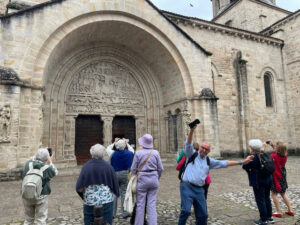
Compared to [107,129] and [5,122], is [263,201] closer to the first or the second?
[5,122]

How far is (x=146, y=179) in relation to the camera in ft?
9.71

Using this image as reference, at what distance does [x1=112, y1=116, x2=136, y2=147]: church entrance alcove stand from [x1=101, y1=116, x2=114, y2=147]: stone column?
44cm

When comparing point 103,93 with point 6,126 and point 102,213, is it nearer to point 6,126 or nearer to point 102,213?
point 6,126

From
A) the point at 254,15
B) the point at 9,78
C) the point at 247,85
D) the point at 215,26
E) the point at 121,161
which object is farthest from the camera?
the point at 254,15

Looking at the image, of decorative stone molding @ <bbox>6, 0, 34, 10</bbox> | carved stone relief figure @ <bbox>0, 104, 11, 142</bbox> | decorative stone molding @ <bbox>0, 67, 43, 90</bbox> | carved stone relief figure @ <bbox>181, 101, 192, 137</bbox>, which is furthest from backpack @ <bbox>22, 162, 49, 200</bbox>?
decorative stone molding @ <bbox>6, 0, 34, 10</bbox>

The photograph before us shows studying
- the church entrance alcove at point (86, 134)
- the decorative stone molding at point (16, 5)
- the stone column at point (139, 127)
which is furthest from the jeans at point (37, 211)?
the stone column at point (139, 127)

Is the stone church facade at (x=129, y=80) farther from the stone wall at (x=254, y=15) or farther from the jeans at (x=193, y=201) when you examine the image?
the jeans at (x=193, y=201)

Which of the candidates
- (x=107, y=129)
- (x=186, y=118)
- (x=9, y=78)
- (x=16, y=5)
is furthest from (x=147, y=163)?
(x=16, y=5)

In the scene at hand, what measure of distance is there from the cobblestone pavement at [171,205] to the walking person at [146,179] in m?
0.55

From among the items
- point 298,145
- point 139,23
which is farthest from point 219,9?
point 139,23

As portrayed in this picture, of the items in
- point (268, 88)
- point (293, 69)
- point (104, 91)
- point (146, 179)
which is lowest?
point (146, 179)

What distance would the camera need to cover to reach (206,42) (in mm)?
13719

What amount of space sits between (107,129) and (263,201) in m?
8.64

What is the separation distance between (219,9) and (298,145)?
18538mm
